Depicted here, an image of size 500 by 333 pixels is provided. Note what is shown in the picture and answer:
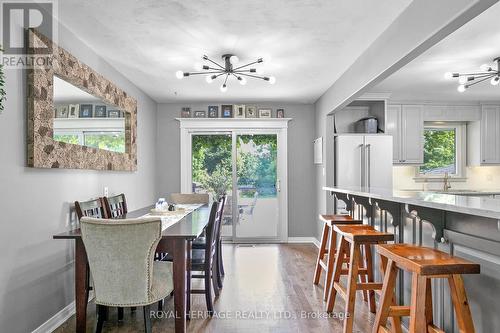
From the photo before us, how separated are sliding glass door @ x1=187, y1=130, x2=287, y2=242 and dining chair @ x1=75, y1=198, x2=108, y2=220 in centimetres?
280

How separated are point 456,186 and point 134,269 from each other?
19.1ft

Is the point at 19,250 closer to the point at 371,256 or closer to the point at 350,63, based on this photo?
the point at 371,256

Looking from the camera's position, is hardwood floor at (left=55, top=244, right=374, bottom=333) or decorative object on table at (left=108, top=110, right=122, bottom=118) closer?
hardwood floor at (left=55, top=244, right=374, bottom=333)

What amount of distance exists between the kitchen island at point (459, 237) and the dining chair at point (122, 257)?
157cm

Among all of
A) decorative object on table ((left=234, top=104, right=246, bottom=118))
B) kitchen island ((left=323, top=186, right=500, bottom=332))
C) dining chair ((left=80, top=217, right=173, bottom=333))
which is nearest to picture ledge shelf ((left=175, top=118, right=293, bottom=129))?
decorative object on table ((left=234, top=104, right=246, bottom=118))

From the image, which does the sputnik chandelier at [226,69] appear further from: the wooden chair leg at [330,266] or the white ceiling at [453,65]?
the wooden chair leg at [330,266]

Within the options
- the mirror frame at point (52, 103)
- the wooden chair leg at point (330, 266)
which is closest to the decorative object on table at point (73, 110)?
the mirror frame at point (52, 103)

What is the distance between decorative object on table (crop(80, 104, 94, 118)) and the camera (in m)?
3.20

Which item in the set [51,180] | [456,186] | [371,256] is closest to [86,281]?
[51,180]

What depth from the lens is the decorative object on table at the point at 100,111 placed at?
137 inches

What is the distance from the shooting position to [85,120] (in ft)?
10.7

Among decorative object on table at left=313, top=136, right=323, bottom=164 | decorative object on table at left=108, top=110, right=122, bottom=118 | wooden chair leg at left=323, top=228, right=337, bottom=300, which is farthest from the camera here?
decorative object on table at left=313, top=136, right=323, bottom=164

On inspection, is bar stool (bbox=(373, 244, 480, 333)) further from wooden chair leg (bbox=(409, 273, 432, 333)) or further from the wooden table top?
the wooden table top

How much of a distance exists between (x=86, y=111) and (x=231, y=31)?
5.05ft
